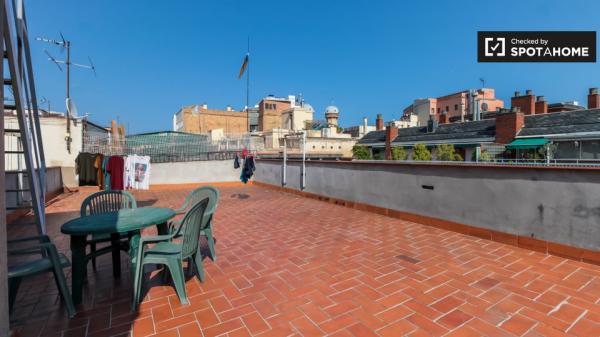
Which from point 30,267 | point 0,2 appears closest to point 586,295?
point 30,267

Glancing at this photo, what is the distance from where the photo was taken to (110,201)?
3.57 metres

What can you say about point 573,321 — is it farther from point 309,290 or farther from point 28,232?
point 28,232

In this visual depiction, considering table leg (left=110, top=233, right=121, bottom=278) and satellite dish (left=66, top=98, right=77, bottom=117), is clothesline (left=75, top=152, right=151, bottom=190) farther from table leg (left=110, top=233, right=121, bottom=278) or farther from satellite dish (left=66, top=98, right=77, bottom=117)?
table leg (left=110, top=233, right=121, bottom=278)

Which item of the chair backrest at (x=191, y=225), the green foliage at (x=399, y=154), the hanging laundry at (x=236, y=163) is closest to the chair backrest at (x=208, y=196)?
the chair backrest at (x=191, y=225)

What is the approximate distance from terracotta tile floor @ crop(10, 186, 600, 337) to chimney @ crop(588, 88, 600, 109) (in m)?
30.2

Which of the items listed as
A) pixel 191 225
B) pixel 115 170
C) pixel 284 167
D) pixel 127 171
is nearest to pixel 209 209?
pixel 191 225

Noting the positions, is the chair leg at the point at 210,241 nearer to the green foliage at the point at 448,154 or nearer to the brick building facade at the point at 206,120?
the green foliage at the point at 448,154

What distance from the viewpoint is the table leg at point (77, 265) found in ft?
8.14

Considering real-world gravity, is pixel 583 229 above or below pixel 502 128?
below

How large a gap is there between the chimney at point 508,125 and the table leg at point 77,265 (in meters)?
23.7

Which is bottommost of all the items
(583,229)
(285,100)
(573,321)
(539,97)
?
(573,321)

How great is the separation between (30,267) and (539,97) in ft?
117

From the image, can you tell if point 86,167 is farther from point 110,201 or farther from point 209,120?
point 209,120

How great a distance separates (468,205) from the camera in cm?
450
